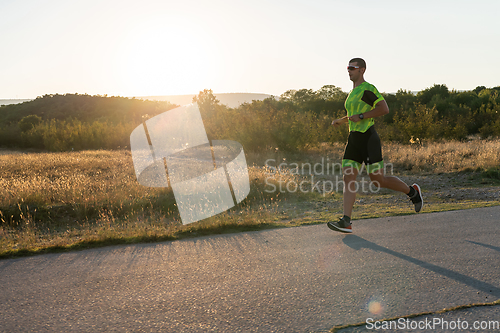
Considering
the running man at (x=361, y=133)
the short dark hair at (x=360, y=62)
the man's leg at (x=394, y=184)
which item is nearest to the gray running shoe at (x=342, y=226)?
the running man at (x=361, y=133)

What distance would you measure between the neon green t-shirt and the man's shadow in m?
1.44

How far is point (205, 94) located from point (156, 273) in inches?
3045

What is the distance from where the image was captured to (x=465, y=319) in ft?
8.18

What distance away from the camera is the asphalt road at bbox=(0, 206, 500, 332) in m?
2.61

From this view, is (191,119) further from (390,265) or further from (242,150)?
(390,265)

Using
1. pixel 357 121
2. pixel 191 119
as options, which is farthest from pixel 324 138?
pixel 357 121

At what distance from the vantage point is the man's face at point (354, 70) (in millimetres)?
4613

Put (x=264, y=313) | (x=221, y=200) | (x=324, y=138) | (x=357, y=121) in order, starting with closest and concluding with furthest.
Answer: (x=264, y=313), (x=357, y=121), (x=221, y=200), (x=324, y=138)

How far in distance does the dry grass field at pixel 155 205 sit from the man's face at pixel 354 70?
2486 millimetres

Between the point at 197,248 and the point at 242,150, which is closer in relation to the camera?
the point at 197,248

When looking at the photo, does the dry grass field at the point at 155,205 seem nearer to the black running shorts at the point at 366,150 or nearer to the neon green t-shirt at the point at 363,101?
the black running shorts at the point at 366,150

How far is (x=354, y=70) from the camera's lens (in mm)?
4625

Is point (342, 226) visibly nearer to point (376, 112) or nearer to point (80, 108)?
point (376, 112)

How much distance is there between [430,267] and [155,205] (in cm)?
702
